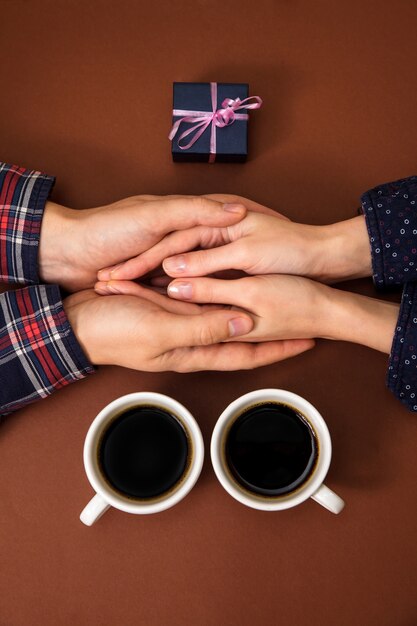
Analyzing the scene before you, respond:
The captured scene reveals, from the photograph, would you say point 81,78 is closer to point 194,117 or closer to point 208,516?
point 194,117

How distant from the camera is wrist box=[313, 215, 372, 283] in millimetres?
782

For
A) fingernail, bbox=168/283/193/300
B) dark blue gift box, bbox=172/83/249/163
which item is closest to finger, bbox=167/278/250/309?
fingernail, bbox=168/283/193/300

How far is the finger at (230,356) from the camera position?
76 cm

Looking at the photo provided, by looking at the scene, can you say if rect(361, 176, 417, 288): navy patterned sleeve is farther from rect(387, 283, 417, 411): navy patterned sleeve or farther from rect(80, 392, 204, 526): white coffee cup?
rect(80, 392, 204, 526): white coffee cup

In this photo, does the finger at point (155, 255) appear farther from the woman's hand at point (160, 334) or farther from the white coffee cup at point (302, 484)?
the white coffee cup at point (302, 484)

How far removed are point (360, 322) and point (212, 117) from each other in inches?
14.9

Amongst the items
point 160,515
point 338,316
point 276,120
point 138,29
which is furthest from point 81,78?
point 160,515

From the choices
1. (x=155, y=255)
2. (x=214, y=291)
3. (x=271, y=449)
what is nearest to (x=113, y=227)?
(x=155, y=255)

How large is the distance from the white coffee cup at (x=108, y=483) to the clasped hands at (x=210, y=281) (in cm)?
8

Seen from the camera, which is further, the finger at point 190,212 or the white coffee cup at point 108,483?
the finger at point 190,212

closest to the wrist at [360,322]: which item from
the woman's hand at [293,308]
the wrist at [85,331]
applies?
the woman's hand at [293,308]

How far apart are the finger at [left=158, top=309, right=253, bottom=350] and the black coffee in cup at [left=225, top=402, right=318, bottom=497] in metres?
0.11

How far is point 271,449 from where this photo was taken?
72 centimetres

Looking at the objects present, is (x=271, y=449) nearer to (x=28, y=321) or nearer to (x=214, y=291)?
(x=214, y=291)
